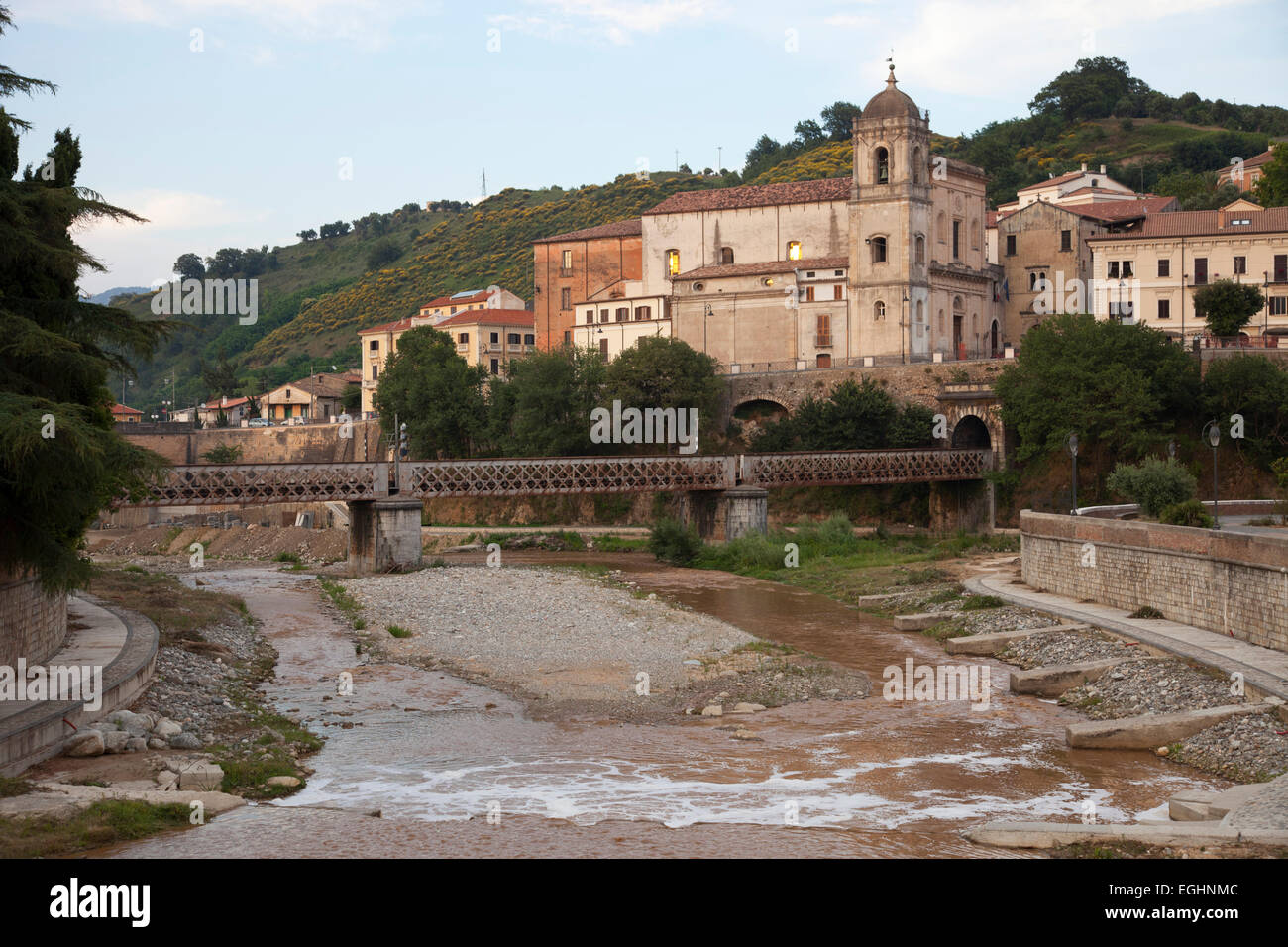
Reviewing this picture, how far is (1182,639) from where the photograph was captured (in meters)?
22.4

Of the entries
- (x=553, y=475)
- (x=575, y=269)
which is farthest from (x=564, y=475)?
(x=575, y=269)

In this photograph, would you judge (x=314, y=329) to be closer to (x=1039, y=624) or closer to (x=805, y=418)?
(x=805, y=418)

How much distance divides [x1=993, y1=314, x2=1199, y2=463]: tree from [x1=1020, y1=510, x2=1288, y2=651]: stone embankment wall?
16896mm

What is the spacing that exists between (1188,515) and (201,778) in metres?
20.6

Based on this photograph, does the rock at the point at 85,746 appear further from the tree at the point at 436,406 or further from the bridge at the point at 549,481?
the tree at the point at 436,406

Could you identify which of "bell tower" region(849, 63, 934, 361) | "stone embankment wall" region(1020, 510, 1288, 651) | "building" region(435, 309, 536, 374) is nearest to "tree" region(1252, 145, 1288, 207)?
"bell tower" region(849, 63, 934, 361)

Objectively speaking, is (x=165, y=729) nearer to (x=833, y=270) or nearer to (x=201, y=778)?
(x=201, y=778)

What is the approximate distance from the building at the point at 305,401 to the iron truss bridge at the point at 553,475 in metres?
47.0

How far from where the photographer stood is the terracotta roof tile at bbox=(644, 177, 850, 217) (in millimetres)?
70500

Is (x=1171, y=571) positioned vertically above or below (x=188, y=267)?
below

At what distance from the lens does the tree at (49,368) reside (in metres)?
15.3

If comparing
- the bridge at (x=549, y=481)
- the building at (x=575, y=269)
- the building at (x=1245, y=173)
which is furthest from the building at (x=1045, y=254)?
the building at (x=1245, y=173)
